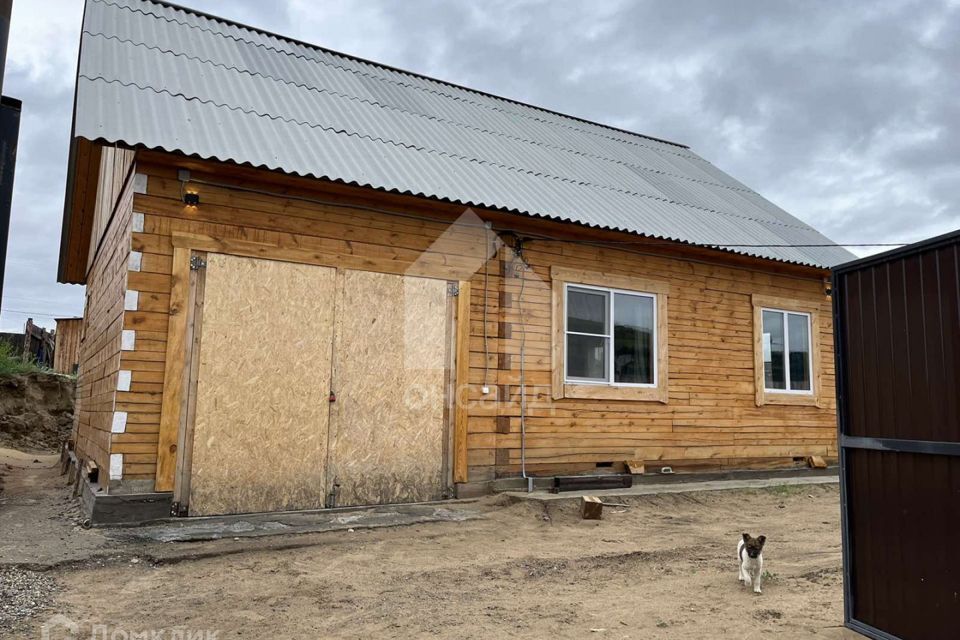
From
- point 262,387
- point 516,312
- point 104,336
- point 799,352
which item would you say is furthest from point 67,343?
point 799,352

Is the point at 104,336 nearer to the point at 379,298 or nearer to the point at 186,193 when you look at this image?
the point at 186,193

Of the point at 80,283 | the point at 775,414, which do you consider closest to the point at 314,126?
the point at 775,414

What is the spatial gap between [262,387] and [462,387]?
95.0 inches

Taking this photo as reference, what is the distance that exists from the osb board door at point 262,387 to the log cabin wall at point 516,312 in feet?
1.22

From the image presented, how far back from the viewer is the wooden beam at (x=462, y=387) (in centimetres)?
882

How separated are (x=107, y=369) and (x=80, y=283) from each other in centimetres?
1022

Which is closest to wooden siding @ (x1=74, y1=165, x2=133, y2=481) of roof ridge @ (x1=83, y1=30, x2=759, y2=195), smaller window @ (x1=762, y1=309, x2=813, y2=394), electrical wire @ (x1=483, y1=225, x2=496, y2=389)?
roof ridge @ (x1=83, y1=30, x2=759, y2=195)

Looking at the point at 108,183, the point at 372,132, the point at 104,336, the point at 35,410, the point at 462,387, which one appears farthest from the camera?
the point at 35,410

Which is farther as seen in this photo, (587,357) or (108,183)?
(108,183)

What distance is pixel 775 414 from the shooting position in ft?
Result: 38.5

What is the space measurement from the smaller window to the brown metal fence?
26.2 feet

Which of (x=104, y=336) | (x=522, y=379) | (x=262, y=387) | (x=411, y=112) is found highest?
(x=411, y=112)

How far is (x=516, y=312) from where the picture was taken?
9422mm

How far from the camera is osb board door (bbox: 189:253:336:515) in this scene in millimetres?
7449
